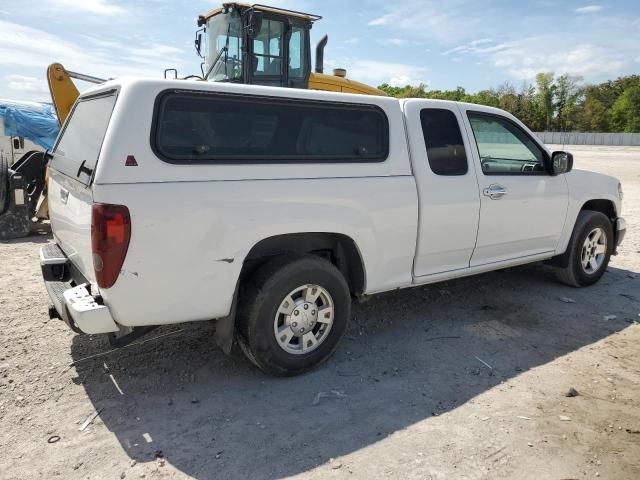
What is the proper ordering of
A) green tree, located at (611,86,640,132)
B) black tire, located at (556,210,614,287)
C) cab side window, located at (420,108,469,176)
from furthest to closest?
green tree, located at (611,86,640,132) → black tire, located at (556,210,614,287) → cab side window, located at (420,108,469,176)

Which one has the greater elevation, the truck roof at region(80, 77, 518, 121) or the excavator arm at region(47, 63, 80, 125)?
the excavator arm at region(47, 63, 80, 125)

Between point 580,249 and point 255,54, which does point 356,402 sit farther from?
point 255,54

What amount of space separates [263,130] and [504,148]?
258cm

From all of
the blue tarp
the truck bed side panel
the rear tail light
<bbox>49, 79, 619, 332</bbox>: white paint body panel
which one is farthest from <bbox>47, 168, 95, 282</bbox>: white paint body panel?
the blue tarp

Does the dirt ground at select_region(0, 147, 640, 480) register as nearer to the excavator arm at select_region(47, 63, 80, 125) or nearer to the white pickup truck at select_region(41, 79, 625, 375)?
the white pickup truck at select_region(41, 79, 625, 375)

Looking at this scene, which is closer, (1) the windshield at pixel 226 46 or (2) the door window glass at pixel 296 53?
(1) the windshield at pixel 226 46

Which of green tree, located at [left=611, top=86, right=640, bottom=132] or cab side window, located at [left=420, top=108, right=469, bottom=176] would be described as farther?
green tree, located at [left=611, top=86, right=640, bottom=132]

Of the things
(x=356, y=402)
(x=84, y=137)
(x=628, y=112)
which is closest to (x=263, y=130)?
(x=84, y=137)

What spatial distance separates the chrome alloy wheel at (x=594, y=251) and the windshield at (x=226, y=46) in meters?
6.20

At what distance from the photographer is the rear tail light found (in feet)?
9.50

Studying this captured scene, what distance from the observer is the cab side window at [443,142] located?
14.1 feet

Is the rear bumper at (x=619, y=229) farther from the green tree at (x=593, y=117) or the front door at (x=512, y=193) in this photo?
the green tree at (x=593, y=117)

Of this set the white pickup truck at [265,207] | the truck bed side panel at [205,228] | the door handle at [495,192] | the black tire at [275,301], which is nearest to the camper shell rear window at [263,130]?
the white pickup truck at [265,207]

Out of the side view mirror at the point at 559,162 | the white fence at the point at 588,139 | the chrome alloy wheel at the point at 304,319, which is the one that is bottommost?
the chrome alloy wheel at the point at 304,319
